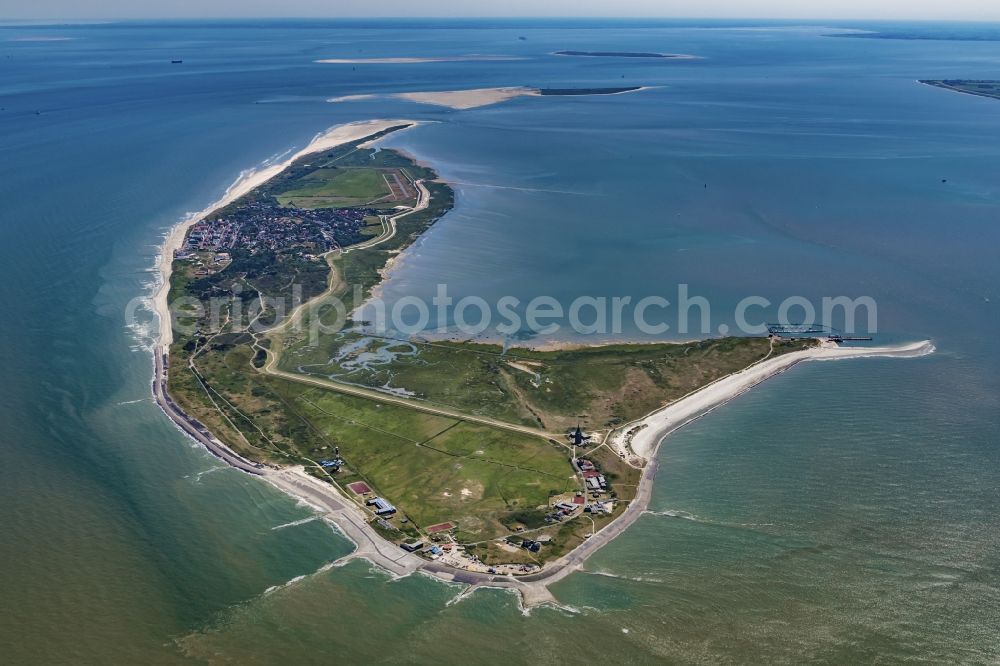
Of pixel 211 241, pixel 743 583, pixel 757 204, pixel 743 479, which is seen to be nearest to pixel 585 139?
pixel 757 204

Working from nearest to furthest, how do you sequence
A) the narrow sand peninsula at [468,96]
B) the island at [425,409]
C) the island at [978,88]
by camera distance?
the island at [425,409] < the narrow sand peninsula at [468,96] < the island at [978,88]

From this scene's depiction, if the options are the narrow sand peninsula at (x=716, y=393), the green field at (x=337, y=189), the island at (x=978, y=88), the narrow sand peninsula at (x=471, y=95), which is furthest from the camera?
the island at (x=978, y=88)

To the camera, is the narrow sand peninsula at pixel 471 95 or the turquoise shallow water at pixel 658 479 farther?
the narrow sand peninsula at pixel 471 95

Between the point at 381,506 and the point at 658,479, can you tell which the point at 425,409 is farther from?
the point at 658,479

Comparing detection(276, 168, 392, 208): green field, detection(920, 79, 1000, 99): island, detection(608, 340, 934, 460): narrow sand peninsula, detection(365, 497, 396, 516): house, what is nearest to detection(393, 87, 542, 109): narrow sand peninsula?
detection(276, 168, 392, 208): green field

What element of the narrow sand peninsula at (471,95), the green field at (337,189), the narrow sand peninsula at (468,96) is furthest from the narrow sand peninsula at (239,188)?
the narrow sand peninsula at (471,95)

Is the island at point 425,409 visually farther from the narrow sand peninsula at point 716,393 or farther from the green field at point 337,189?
the green field at point 337,189

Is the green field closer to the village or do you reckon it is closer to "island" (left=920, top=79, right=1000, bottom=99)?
the village

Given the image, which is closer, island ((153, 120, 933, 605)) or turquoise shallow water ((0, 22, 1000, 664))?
turquoise shallow water ((0, 22, 1000, 664))
